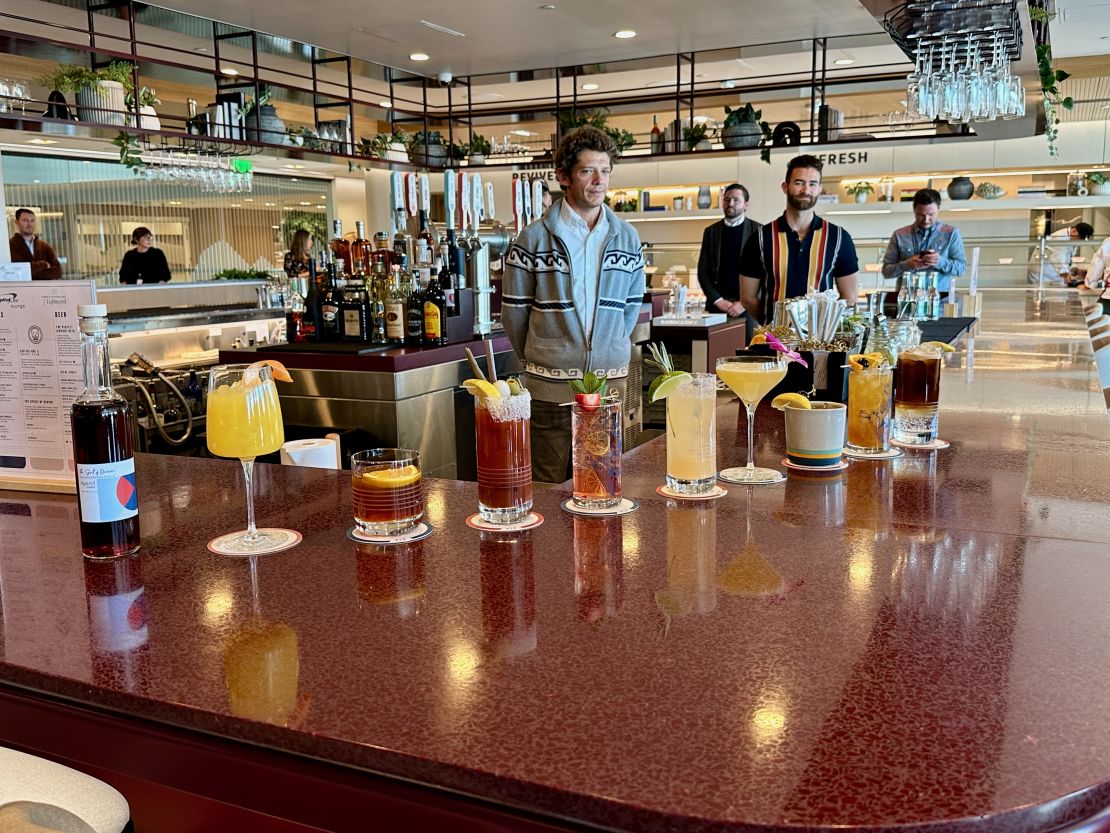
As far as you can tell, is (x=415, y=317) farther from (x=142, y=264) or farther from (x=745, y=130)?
(x=142, y=264)

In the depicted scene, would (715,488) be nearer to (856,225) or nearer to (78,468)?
(78,468)

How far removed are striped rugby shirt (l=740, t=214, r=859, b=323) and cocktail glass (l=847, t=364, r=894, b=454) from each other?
2.32 m

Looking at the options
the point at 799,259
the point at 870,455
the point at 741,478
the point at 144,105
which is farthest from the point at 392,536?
the point at 144,105

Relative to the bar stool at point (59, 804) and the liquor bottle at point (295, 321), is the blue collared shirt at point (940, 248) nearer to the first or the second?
the liquor bottle at point (295, 321)

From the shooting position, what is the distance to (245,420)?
1.32 metres

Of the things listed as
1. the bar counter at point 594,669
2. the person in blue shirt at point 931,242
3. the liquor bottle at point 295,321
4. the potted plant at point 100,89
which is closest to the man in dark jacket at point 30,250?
the potted plant at point 100,89

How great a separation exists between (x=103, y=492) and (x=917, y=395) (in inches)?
58.3

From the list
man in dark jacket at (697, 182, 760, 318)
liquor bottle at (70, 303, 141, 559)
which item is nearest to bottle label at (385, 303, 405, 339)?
man in dark jacket at (697, 182, 760, 318)

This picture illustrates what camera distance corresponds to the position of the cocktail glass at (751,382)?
5.53 ft

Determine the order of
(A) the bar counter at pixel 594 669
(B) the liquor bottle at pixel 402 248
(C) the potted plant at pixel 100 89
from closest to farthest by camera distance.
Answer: (A) the bar counter at pixel 594 669 → (B) the liquor bottle at pixel 402 248 → (C) the potted plant at pixel 100 89

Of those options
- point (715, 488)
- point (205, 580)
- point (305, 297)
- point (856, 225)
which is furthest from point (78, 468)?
point (856, 225)

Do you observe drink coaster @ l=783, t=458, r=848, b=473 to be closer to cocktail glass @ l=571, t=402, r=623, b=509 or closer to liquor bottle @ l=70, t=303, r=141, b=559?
cocktail glass @ l=571, t=402, r=623, b=509

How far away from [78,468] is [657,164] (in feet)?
35.0

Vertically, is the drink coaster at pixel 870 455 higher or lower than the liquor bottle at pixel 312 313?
lower
